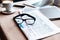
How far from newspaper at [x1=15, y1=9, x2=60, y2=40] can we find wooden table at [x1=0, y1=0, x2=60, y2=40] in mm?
32

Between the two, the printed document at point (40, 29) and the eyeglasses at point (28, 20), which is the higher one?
the eyeglasses at point (28, 20)

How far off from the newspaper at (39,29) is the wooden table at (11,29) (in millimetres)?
32

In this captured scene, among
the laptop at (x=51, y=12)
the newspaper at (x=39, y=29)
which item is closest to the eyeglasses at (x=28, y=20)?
the newspaper at (x=39, y=29)

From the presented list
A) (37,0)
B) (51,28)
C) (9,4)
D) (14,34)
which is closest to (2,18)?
(9,4)

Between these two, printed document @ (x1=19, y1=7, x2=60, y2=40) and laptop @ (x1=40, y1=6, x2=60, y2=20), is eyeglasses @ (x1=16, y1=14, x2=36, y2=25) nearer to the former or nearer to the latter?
printed document @ (x1=19, y1=7, x2=60, y2=40)

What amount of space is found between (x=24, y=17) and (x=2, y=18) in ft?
0.56

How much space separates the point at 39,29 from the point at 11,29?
0.58 feet

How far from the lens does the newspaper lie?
76cm

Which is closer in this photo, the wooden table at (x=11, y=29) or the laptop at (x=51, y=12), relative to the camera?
the wooden table at (x=11, y=29)

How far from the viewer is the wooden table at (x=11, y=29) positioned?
75 centimetres

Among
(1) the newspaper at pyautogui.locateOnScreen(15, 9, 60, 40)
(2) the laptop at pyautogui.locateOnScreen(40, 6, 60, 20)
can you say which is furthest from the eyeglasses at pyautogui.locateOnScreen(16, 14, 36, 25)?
(2) the laptop at pyautogui.locateOnScreen(40, 6, 60, 20)

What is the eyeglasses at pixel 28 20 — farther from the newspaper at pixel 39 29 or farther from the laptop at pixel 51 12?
the laptop at pixel 51 12

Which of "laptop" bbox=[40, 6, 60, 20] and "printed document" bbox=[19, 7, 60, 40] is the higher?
"laptop" bbox=[40, 6, 60, 20]

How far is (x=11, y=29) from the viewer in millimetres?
835
